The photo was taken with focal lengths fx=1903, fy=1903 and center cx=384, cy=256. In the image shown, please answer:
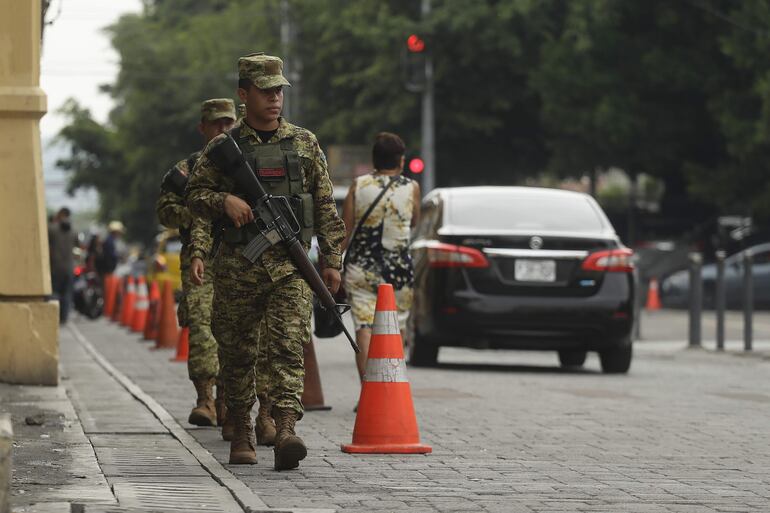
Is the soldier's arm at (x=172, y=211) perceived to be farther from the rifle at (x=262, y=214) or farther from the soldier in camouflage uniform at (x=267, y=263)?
the rifle at (x=262, y=214)

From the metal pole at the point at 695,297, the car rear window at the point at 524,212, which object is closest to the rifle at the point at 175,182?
the car rear window at the point at 524,212

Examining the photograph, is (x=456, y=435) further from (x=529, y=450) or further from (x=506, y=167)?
(x=506, y=167)

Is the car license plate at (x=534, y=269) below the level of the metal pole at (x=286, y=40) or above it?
below

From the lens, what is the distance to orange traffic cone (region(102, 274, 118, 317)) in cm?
3155

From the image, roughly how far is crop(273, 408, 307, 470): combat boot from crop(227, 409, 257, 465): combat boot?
24 centimetres

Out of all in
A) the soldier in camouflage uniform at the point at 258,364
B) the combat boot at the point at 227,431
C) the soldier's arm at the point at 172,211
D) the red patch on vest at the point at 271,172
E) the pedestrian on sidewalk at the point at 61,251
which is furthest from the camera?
the pedestrian on sidewalk at the point at 61,251

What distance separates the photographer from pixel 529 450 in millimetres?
9531

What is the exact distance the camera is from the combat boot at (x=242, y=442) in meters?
8.56

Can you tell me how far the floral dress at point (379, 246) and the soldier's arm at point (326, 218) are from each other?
3.26 metres

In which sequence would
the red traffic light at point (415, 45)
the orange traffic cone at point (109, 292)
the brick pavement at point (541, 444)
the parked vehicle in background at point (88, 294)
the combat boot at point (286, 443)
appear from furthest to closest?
the red traffic light at point (415, 45)
the orange traffic cone at point (109, 292)
the parked vehicle in background at point (88, 294)
the combat boot at point (286, 443)
the brick pavement at point (541, 444)

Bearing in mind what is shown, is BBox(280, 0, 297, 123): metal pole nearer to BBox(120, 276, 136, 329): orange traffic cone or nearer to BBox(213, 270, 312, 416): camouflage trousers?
BBox(120, 276, 136, 329): orange traffic cone

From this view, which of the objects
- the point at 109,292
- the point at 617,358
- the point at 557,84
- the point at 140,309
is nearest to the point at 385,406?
the point at 617,358

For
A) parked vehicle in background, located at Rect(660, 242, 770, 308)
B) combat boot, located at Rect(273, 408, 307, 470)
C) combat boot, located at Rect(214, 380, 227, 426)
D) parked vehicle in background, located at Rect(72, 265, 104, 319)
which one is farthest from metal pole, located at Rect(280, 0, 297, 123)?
combat boot, located at Rect(273, 408, 307, 470)

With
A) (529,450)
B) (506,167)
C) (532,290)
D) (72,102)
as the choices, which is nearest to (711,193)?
(506,167)
